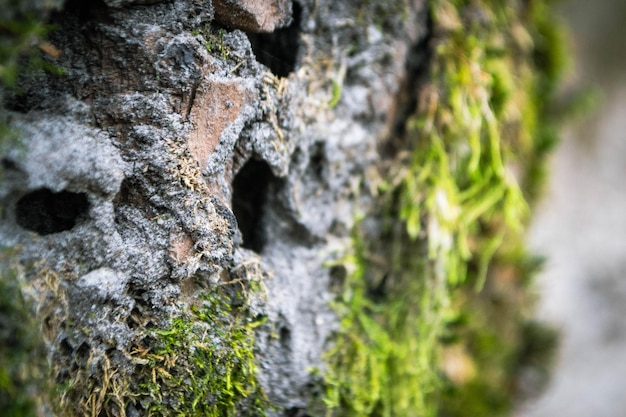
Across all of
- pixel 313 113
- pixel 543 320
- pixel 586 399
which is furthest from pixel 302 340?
pixel 586 399

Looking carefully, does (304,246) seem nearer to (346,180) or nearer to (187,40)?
(346,180)

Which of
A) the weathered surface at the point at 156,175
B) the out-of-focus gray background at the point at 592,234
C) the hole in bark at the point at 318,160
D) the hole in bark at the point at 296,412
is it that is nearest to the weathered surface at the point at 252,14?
the weathered surface at the point at 156,175

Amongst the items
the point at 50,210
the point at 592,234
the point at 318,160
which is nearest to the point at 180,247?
the point at 50,210

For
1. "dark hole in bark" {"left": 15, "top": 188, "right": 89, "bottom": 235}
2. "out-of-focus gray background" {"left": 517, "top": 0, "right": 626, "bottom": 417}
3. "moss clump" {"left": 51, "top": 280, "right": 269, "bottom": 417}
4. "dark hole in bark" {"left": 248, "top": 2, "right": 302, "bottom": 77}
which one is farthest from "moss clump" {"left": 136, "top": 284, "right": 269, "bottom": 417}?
"out-of-focus gray background" {"left": 517, "top": 0, "right": 626, "bottom": 417}

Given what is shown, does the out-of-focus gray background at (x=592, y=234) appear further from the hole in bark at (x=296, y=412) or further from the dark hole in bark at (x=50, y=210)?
the dark hole in bark at (x=50, y=210)

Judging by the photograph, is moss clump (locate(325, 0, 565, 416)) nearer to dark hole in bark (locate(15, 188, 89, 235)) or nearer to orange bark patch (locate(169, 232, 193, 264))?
orange bark patch (locate(169, 232, 193, 264))
